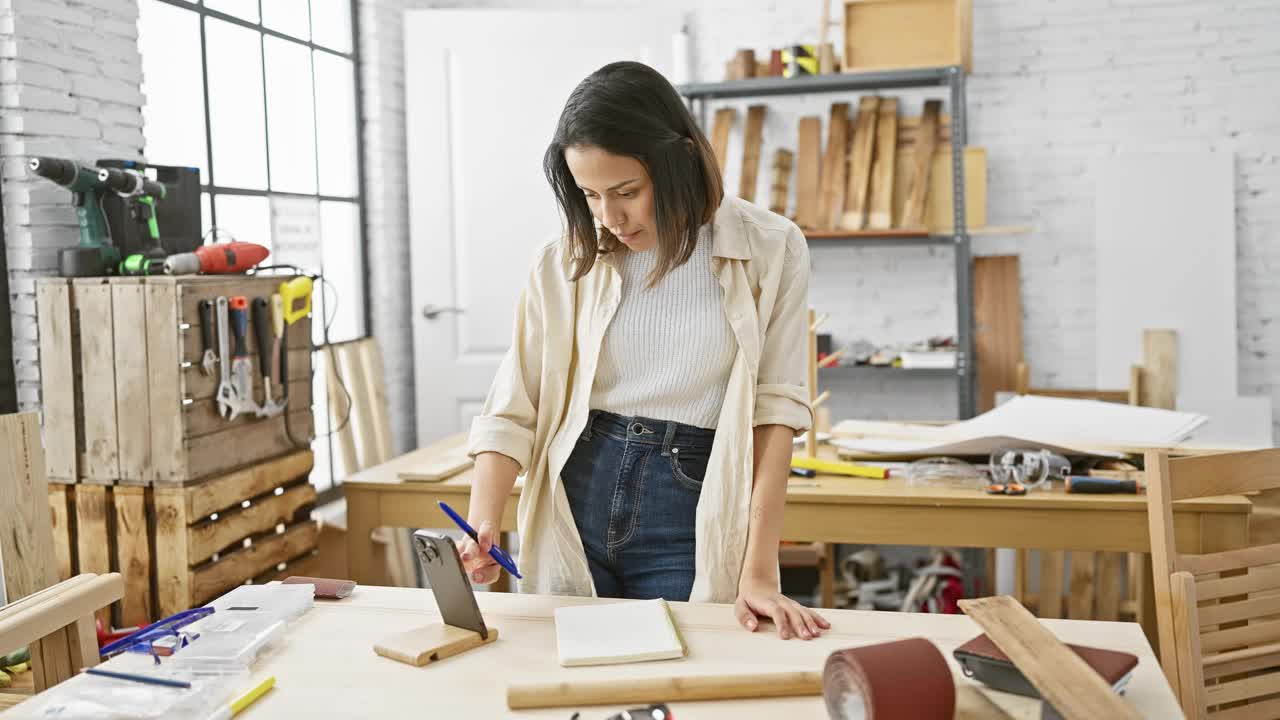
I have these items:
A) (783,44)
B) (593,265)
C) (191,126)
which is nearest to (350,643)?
(593,265)

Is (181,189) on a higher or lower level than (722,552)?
higher

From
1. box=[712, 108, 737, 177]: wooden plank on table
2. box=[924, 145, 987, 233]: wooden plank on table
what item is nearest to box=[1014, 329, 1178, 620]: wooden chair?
box=[924, 145, 987, 233]: wooden plank on table

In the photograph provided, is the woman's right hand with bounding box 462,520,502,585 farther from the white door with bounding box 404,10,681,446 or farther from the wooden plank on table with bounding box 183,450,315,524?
the white door with bounding box 404,10,681,446

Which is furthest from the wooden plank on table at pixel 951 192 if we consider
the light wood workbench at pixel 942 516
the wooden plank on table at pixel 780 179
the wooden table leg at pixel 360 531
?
the wooden table leg at pixel 360 531

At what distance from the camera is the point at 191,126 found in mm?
3162

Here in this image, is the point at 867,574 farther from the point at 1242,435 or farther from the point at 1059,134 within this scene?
the point at 1059,134

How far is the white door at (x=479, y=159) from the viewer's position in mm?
4105

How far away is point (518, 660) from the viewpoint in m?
1.29

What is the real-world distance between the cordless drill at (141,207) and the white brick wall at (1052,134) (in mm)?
1778

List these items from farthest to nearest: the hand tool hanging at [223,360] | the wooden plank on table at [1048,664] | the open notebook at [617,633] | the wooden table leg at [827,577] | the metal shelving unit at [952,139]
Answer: the metal shelving unit at [952,139]
the wooden table leg at [827,577]
the hand tool hanging at [223,360]
the open notebook at [617,633]
the wooden plank on table at [1048,664]

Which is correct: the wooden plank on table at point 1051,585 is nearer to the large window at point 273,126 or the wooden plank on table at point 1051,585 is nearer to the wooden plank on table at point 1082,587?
the wooden plank on table at point 1082,587

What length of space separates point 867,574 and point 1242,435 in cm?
138

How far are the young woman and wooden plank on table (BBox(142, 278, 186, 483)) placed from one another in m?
0.84

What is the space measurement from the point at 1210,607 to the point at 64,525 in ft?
7.00
